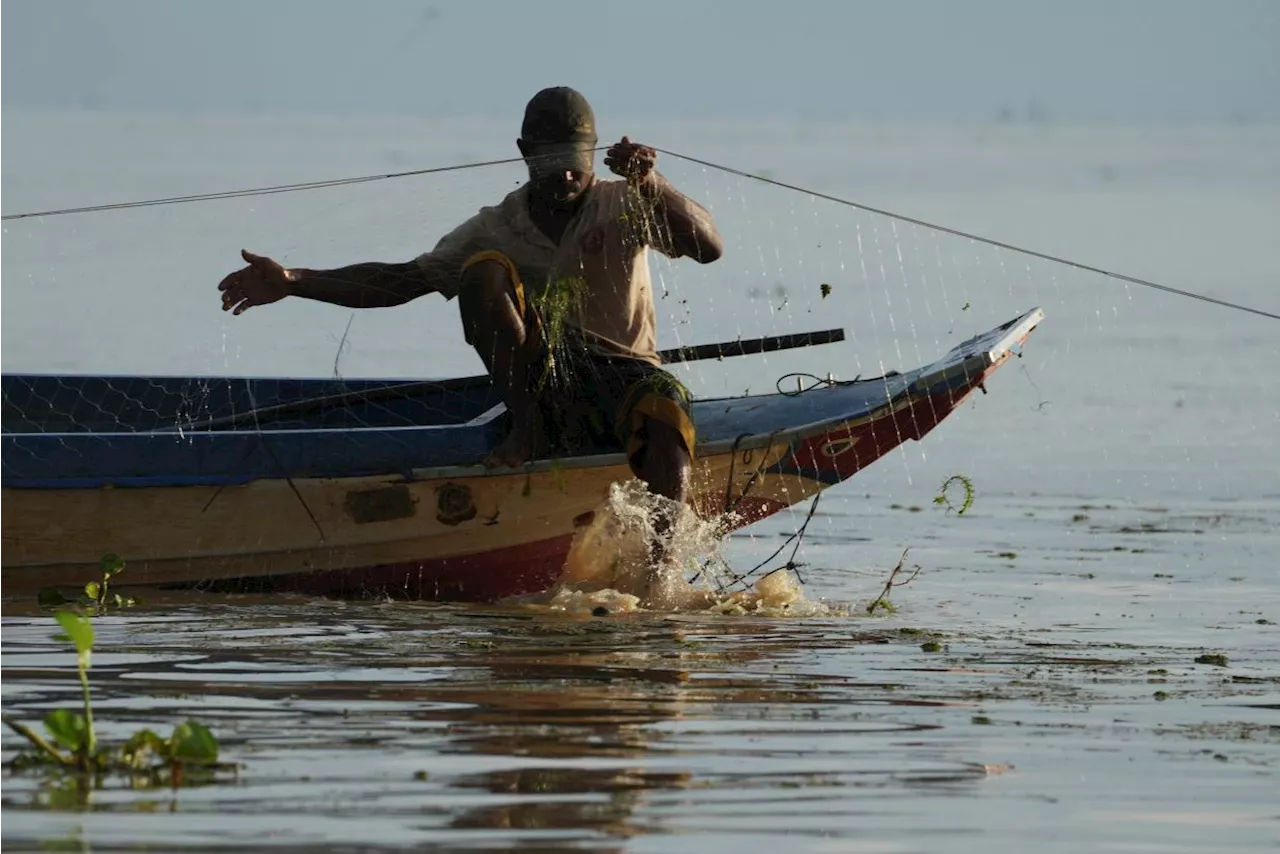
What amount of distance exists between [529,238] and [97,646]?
221cm

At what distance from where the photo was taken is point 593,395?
828cm

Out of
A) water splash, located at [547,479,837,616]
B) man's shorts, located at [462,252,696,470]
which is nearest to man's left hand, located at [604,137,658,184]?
man's shorts, located at [462,252,696,470]

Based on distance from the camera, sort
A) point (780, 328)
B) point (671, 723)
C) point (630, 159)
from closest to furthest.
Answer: point (671, 723)
point (630, 159)
point (780, 328)

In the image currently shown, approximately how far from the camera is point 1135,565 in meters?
9.80

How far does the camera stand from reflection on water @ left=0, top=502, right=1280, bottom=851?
4742mm

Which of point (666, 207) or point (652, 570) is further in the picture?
point (652, 570)

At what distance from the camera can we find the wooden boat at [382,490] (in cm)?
832

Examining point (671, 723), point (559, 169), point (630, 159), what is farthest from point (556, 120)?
point (671, 723)

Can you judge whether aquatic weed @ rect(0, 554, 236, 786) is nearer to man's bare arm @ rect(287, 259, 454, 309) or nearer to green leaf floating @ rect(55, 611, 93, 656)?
green leaf floating @ rect(55, 611, 93, 656)

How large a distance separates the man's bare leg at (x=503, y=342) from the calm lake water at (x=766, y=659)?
1.88ft

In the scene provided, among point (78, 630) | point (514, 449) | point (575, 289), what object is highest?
point (575, 289)

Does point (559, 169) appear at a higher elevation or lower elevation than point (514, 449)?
higher

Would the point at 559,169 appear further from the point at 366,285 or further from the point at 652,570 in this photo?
the point at 652,570

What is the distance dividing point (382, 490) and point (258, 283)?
0.88 metres
